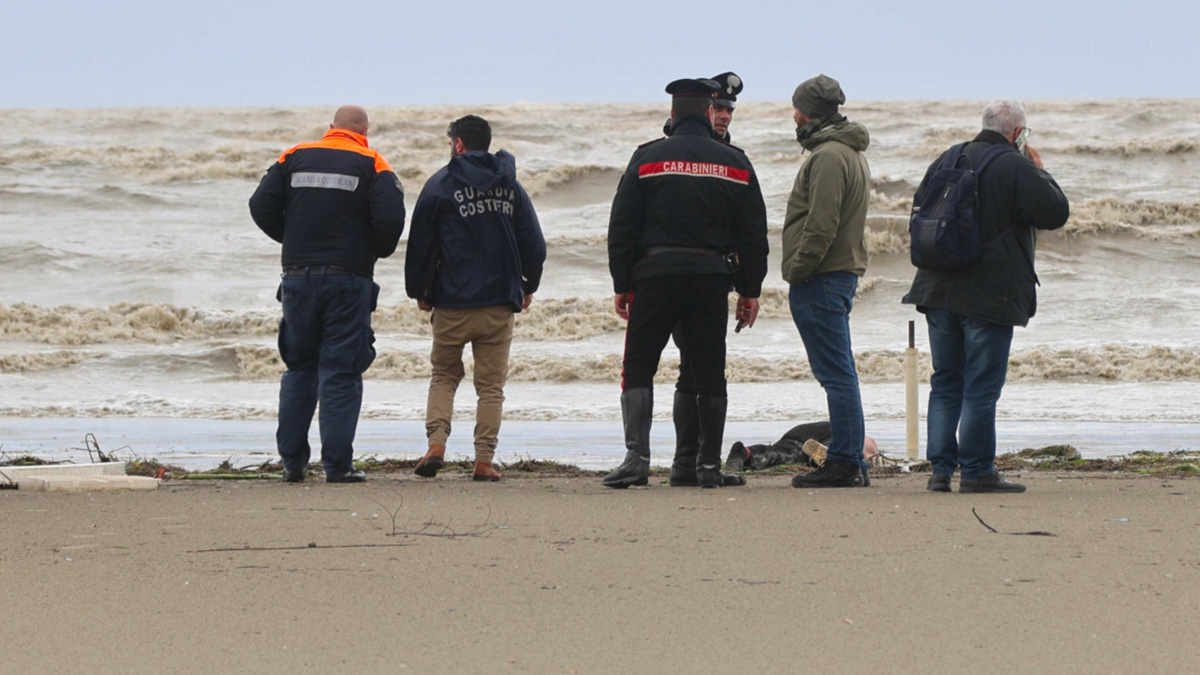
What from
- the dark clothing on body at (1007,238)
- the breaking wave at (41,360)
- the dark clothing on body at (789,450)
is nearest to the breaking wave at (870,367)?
the breaking wave at (41,360)

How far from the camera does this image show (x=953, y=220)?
557 cm

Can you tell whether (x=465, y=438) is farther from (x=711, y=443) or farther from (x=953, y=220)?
(x=953, y=220)

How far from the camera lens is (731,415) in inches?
548

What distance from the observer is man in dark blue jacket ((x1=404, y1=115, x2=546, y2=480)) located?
6.52m

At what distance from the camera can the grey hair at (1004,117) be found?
579 cm

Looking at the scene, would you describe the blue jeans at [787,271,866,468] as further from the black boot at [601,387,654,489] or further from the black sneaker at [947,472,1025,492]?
the black boot at [601,387,654,489]

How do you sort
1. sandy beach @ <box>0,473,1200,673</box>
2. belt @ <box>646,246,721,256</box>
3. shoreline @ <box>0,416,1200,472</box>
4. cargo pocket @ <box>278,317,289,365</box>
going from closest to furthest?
1. sandy beach @ <box>0,473,1200,673</box>
2. belt @ <box>646,246,721,256</box>
3. cargo pocket @ <box>278,317,289,365</box>
4. shoreline @ <box>0,416,1200,472</box>

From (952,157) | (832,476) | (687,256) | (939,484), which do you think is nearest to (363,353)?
(687,256)

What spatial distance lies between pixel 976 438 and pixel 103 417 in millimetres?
10530

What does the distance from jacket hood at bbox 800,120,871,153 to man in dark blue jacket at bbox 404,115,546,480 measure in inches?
55.6

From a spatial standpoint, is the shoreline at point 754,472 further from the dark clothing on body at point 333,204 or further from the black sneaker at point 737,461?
the dark clothing on body at point 333,204

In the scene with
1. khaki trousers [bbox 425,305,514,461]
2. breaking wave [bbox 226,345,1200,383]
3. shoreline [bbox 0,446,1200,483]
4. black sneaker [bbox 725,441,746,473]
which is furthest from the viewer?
breaking wave [bbox 226,345,1200,383]

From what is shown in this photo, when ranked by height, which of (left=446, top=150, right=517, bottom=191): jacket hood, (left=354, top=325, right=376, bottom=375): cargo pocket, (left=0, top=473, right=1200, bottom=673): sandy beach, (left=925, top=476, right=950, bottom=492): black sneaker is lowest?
(left=925, top=476, right=950, bottom=492): black sneaker

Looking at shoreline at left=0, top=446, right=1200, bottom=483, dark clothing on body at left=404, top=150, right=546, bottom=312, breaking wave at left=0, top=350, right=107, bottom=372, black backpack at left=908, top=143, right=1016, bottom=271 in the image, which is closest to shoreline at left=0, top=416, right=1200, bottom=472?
shoreline at left=0, top=446, right=1200, bottom=483
